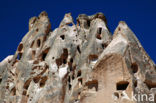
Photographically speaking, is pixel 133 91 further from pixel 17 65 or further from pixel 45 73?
pixel 17 65

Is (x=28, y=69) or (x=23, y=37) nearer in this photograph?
(x=28, y=69)

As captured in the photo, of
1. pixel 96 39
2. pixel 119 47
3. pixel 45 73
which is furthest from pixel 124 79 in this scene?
pixel 45 73

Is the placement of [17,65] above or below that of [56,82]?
above

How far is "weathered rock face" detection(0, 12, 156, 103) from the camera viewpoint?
11.5 metres

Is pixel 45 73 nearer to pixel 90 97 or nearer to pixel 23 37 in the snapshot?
pixel 90 97

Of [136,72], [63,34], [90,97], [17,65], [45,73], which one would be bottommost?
[90,97]

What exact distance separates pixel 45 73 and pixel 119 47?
5650 millimetres

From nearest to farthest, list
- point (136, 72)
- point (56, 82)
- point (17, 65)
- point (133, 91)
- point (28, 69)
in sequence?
point (133, 91)
point (136, 72)
point (56, 82)
point (28, 69)
point (17, 65)

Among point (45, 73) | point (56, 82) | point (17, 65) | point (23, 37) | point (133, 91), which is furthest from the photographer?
point (23, 37)

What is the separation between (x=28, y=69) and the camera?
17406 millimetres

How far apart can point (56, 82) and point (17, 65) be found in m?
4.93

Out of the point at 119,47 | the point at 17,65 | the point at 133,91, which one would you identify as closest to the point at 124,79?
the point at 133,91

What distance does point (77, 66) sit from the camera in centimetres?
1474

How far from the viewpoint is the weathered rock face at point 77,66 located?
11531 mm
